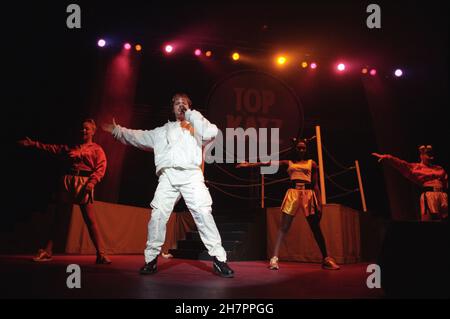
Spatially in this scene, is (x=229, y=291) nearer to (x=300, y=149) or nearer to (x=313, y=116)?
(x=300, y=149)

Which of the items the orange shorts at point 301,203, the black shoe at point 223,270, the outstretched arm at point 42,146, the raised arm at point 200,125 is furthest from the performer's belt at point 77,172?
the orange shorts at point 301,203

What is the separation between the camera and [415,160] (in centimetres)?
733

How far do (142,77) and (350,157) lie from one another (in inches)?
211

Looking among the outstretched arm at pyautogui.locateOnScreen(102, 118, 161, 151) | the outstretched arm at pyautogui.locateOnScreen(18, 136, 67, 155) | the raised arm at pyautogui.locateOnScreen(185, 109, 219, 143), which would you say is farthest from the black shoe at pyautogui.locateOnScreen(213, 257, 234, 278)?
the outstretched arm at pyautogui.locateOnScreen(18, 136, 67, 155)

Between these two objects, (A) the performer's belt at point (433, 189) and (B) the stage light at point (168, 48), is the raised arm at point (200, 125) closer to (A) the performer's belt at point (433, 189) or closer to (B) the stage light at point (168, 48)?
(A) the performer's belt at point (433, 189)

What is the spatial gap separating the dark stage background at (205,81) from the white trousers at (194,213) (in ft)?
11.6

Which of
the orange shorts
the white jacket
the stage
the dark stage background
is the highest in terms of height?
the dark stage background

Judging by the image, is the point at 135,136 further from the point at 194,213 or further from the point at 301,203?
the point at 301,203

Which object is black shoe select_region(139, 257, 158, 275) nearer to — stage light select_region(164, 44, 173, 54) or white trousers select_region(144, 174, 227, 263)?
white trousers select_region(144, 174, 227, 263)

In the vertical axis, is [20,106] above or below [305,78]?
below

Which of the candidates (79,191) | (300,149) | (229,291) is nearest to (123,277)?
(229,291)

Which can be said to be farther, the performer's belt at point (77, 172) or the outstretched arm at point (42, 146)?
the performer's belt at point (77, 172)

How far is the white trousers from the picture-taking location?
3.01 meters

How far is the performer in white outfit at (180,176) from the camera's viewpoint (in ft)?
9.90
